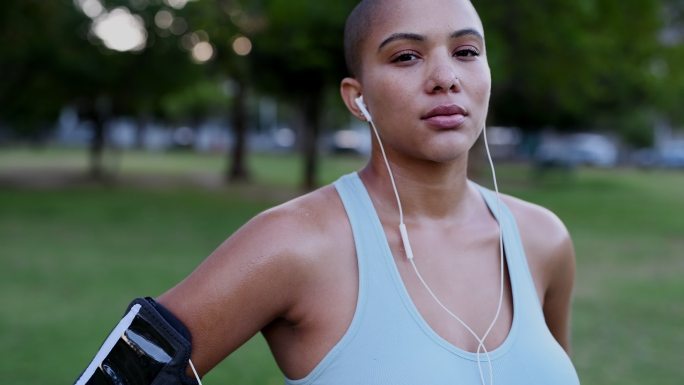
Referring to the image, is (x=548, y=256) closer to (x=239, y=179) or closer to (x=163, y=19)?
(x=163, y=19)

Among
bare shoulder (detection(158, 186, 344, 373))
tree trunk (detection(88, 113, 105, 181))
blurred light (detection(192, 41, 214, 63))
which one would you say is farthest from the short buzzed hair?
tree trunk (detection(88, 113, 105, 181))

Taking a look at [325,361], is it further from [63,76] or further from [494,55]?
[63,76]

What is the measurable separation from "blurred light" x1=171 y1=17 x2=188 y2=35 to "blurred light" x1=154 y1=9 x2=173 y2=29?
13 cm

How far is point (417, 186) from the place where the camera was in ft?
5.92

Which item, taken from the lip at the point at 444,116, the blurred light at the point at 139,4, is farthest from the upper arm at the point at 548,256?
the blurred light at the point at 139,4

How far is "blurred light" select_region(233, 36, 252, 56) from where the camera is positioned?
65.2 ft

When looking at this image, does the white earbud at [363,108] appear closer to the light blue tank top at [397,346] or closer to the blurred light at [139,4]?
the light blue tank top at [397,346]

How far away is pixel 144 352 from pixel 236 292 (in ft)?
0.62

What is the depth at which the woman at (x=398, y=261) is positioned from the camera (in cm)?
157

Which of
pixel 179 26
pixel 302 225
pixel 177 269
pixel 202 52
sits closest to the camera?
pixel 302 225

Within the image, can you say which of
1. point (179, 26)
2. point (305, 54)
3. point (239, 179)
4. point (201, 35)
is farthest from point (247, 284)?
point (239, 179)

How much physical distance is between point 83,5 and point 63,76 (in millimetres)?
2124

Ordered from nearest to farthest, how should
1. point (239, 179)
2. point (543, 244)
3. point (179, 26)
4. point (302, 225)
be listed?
point (302, 225)
point (543, 244)
point (179, 26)
point (239, 179)

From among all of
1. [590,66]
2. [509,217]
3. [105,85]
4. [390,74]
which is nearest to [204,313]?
[390,74]
